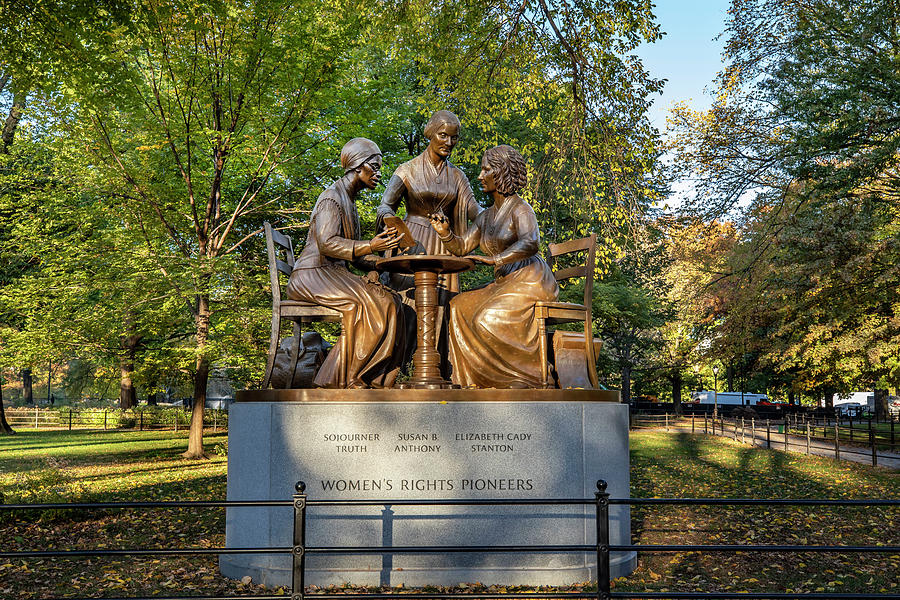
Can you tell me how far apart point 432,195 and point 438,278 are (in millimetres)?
967

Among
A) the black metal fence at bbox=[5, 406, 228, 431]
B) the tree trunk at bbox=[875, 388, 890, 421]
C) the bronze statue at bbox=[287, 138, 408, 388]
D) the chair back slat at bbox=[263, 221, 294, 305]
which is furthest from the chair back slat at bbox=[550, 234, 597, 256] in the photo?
the tree trunk at bbox=[875, 388, 890, 421]

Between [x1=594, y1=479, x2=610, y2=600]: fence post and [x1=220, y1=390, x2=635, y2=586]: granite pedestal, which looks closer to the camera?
[x1=594, y1=479, x2=610, y2=600]: fence post

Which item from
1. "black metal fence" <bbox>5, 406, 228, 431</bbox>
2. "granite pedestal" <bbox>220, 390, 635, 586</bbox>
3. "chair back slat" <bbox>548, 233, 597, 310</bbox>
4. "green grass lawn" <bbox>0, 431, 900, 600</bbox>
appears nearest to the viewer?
"granite pedestal" <bbox>220, 390, 635, 586</bbox>

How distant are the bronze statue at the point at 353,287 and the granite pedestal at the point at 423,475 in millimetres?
584

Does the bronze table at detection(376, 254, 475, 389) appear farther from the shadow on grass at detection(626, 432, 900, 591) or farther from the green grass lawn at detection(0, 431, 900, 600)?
the shadow on grass at detection(626, 432, 900, 591)

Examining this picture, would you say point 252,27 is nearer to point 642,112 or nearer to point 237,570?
point 642,112

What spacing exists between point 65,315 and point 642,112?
1228 centimetres

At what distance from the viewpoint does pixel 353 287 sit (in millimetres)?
7145

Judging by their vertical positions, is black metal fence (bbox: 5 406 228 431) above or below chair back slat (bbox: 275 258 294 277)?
below

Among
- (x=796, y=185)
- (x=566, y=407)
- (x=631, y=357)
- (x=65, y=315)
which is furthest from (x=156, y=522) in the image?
(x=631, y=357)

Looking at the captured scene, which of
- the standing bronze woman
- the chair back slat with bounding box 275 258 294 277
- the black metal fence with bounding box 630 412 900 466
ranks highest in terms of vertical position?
the standing bronze woman

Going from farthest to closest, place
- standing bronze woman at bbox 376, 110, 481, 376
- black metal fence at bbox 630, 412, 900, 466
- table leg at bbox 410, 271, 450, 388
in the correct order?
black metal fence at bbox 630, 412, 900, 466 → standing bronze woman at bbox 376, 110, 481, 376 → table leg at bbox 410, 271, 450, 388

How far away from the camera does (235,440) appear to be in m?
6.65

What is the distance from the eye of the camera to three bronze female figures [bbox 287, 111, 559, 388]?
7.08 m
